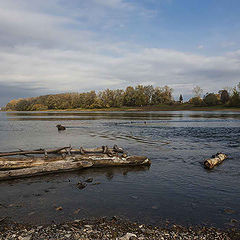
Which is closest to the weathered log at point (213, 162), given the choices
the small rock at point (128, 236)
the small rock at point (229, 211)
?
the small rock at point (229, 211)

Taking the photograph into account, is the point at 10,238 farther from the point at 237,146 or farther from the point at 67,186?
the point at 237,146

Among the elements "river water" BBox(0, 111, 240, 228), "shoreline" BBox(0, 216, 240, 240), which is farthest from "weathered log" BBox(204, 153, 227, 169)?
"shoreline" BBox(0, 216, 240, 240)

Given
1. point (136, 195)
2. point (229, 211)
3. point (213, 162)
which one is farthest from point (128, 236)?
point (213, 162)

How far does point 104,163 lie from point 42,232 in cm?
876

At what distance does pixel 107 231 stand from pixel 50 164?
26.5 ft

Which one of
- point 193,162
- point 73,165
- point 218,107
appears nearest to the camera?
point 73,165

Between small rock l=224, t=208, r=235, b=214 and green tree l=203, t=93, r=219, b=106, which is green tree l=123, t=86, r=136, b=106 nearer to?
green tree l=203, t=93, r=219, b=106

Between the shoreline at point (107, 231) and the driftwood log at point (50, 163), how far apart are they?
18.2 ft

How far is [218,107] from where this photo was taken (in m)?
148

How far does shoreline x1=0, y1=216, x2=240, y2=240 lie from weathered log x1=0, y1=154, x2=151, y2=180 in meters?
5.52

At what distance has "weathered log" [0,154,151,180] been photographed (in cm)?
1409

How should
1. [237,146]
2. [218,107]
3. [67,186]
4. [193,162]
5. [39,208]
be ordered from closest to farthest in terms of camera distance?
[39,208] → [67,186] → [193,162] → [237,146] → [218,107]

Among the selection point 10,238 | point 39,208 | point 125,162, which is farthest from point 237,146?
point 10,238

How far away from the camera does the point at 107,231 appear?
8.06 m
